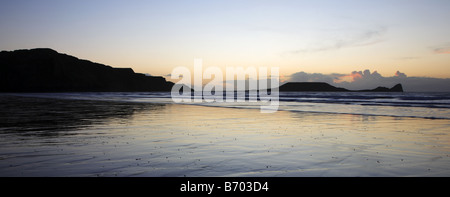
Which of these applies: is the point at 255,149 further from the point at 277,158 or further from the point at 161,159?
the point at 161,159

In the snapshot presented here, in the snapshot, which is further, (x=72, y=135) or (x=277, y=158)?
(x=72, y=135)

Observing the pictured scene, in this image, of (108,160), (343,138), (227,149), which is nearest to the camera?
(108,160)

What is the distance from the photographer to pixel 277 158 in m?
8.15

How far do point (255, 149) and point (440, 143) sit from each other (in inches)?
246

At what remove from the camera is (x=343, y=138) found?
38.1ft
